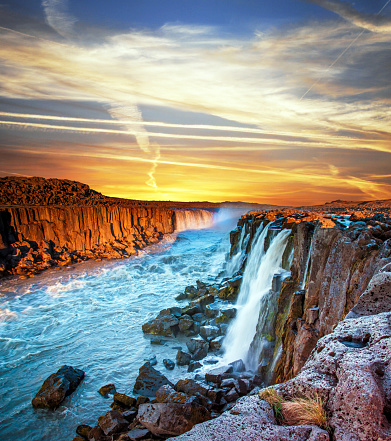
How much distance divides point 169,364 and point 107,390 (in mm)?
2218

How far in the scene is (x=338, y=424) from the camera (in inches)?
87.9

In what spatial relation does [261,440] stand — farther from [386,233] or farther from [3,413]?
[3,413]

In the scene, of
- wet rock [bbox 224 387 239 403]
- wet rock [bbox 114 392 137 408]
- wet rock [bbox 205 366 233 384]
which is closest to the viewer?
wet rock [bbox 224 387 239 403]

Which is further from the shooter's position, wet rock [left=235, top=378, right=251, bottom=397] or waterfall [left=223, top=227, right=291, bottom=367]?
waterfall [left=223, top=227, right=291, bottom=367]

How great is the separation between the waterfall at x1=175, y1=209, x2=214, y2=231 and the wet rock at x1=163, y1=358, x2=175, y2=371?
3374cm

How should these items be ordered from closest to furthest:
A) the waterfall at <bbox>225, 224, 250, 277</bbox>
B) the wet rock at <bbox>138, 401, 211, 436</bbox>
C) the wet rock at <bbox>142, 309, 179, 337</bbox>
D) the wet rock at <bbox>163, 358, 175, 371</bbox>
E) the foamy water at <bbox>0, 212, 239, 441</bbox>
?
the wet rock at <bbox>138, 401, 211, 436</bbox>, the foamy water at <bbox>0, 212, 239, 441</bbox>, the wet rock at <bbox>163, 358, 175, 371</bbox>, the wet rock at <bbox>142, 309, 179, 337</bbox>, the waterfall at <bbox>225, 224, 250, 277</bbox>

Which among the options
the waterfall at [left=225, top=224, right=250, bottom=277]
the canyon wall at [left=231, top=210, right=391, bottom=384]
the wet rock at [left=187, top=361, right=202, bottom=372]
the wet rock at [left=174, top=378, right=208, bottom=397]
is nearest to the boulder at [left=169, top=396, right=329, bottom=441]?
the canyon wall at [left=231, top=210, right=391, bottom=384]

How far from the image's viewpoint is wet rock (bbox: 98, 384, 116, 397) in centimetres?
865

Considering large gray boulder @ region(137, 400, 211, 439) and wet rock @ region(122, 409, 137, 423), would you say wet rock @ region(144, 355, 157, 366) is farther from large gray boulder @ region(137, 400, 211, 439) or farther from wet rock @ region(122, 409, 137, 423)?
large gray boulder @ region(137, 400, 211, 439)

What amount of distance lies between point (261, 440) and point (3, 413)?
908 centimetres

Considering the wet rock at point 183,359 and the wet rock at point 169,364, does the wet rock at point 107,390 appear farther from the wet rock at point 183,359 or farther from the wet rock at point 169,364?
the wet rock at point 183,359

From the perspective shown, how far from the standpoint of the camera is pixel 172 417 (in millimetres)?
5766

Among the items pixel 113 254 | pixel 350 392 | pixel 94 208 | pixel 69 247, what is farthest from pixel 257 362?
pixel 94 208

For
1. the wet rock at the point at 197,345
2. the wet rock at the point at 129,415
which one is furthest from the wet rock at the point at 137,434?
the wet rock at the point at 197,345
